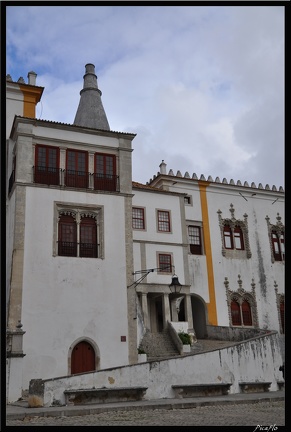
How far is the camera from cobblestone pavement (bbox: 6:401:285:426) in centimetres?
1026

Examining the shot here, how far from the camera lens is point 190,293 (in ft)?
99.2

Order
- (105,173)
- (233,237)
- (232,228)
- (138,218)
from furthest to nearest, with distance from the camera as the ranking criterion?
(232,228), (233,237), (138,218), (105,173)

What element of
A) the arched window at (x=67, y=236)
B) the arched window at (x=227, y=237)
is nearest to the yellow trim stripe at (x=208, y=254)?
the arched window at (x=227, y=237)

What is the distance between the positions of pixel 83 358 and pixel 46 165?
8633 millimetres

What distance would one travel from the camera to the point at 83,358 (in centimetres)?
2052

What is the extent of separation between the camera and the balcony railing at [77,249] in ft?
71.0

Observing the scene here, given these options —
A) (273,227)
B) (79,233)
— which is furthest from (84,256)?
(273,227)

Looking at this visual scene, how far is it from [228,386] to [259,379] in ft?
8.89

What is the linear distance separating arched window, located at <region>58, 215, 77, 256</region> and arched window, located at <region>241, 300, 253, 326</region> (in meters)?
15.1

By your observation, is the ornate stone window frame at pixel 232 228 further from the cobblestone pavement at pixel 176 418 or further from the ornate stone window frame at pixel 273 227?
the cobblestone pavement at pixel 176 418

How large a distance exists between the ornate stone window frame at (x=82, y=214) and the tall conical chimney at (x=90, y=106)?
387 inches

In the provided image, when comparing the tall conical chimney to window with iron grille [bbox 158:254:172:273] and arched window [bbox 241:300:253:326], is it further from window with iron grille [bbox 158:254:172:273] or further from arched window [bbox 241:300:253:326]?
arched window [bbox 241:300:253:326]

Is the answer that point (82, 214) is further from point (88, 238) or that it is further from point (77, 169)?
point (77, 169)

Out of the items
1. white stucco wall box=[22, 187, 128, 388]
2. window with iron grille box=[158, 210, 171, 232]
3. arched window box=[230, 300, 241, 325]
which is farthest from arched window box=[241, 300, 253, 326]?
white stucco wall box=[22, 187, 128, 388]
